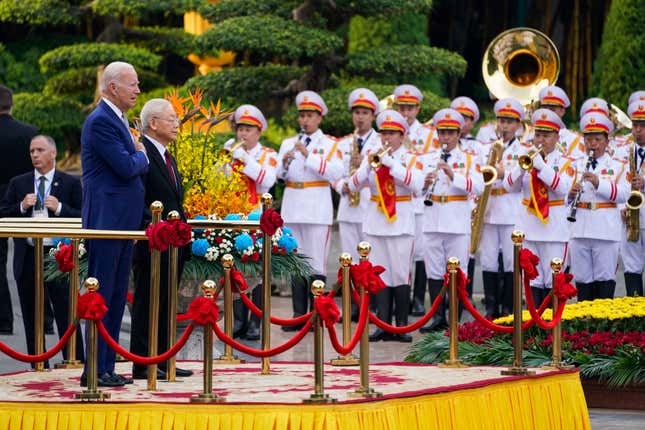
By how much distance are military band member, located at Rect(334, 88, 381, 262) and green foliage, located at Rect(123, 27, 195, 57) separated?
829cm

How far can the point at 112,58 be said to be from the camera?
20.7 metres

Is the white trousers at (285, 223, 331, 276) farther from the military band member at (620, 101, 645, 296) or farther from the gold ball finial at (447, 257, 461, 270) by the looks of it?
the gold ball finial at (447, 257, 461, 270)

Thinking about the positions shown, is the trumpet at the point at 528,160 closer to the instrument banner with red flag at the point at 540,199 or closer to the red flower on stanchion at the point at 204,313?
the instrument banner with red flag at the point at 540,199

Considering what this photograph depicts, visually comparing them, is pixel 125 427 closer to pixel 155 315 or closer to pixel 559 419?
pixel 155 315

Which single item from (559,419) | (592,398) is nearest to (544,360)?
(592,398)

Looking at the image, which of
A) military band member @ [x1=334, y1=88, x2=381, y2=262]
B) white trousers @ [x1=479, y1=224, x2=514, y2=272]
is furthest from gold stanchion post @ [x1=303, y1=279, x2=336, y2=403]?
white trousers @ [x1=479, y1=224, x2=514, y2=272]

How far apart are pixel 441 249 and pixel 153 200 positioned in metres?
6.04

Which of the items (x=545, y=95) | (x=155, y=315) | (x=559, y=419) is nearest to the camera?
(x=155, y=315)

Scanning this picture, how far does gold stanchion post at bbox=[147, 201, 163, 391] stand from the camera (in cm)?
820

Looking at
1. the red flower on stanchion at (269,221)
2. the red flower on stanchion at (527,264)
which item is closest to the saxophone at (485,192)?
the red flower on stanchion at (527,264)

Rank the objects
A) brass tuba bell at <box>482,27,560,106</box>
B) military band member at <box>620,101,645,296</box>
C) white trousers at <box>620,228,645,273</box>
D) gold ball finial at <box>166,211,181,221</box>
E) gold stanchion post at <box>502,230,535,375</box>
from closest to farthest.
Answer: gold ball finial at <box>166,211,181,221</box>, gold stanchion post at <box>502,230,535,375</box>, military band member at <box>620,101,645,296</box>, white trousers at <box>620,228,645,273</box>, brass tuba bell at <box>482,27,560,106</box>

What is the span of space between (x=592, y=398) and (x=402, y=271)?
3603 millimetres

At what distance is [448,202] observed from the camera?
572 inches

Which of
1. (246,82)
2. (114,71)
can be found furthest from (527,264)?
(246,82)
